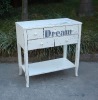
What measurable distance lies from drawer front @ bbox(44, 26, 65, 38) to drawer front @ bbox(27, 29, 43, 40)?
85mm

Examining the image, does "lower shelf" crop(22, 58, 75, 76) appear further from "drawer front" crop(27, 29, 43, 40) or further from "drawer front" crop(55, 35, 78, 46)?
"drawer front" crop(27, 29, 43, 40)

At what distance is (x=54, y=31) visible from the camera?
3.85 m

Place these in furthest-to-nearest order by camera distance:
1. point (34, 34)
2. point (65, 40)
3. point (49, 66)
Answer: point (49, 66) < point (65, 40) < point (34, 34)

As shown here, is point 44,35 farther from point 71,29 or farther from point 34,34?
point 71,29

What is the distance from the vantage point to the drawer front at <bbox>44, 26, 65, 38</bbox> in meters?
3.80

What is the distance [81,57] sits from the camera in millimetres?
5004

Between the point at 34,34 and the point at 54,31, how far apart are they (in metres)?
0.35

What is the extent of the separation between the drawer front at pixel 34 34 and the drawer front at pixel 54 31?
0.09 meters

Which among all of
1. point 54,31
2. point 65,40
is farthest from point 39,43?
point 65,40

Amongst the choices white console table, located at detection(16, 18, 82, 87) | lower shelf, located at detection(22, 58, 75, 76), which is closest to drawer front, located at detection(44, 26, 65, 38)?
white console table, located at detection(16, 18, 82, 87)

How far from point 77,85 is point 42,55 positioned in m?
1.14

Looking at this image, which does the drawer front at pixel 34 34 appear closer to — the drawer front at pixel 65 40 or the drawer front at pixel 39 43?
the drawer front at pixel 39 43

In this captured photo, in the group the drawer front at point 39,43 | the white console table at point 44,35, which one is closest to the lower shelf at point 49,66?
the white console table at point 44,35

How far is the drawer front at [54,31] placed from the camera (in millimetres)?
3805
